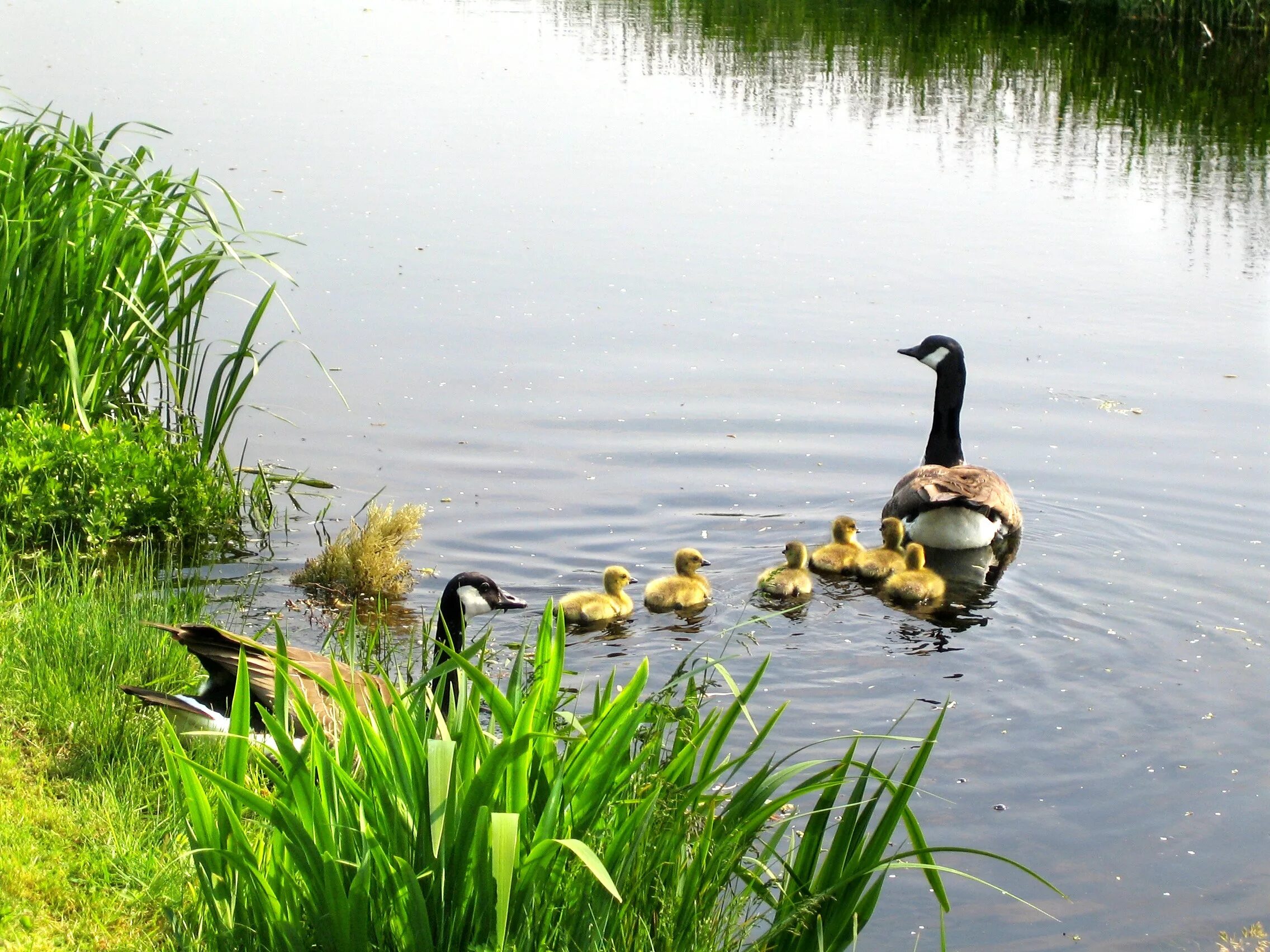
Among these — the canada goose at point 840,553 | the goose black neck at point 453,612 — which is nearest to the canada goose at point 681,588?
the canada goose at point 840,553

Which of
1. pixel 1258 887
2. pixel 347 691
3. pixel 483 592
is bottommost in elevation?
pixel 1258 887

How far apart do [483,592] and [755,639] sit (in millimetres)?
1601

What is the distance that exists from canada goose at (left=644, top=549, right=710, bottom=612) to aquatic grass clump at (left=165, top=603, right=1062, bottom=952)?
3.96m

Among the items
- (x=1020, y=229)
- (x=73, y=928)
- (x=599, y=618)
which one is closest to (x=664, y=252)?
(x=1020, y=229)

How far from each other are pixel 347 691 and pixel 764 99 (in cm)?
2233

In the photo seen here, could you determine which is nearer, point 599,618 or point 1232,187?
point 599,618

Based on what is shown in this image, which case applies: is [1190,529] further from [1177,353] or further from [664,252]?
[664,252]

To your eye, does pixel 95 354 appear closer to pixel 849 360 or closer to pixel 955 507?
pixel 955 507

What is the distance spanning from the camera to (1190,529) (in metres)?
9.66

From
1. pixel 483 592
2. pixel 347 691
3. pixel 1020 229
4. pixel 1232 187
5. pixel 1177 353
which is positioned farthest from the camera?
pixel 1232 187

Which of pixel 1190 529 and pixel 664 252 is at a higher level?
pixel 664 252

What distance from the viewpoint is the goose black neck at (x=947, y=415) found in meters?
10.5

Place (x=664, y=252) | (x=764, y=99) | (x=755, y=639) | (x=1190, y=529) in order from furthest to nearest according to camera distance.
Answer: (x=764, y=99) → (x=664, y=252) → (x=1190, y=529) → (x=755, y=639)

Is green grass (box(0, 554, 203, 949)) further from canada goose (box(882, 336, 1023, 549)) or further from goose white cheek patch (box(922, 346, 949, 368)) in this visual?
goose white cheek patch (box(922, 346, 949, 368))
